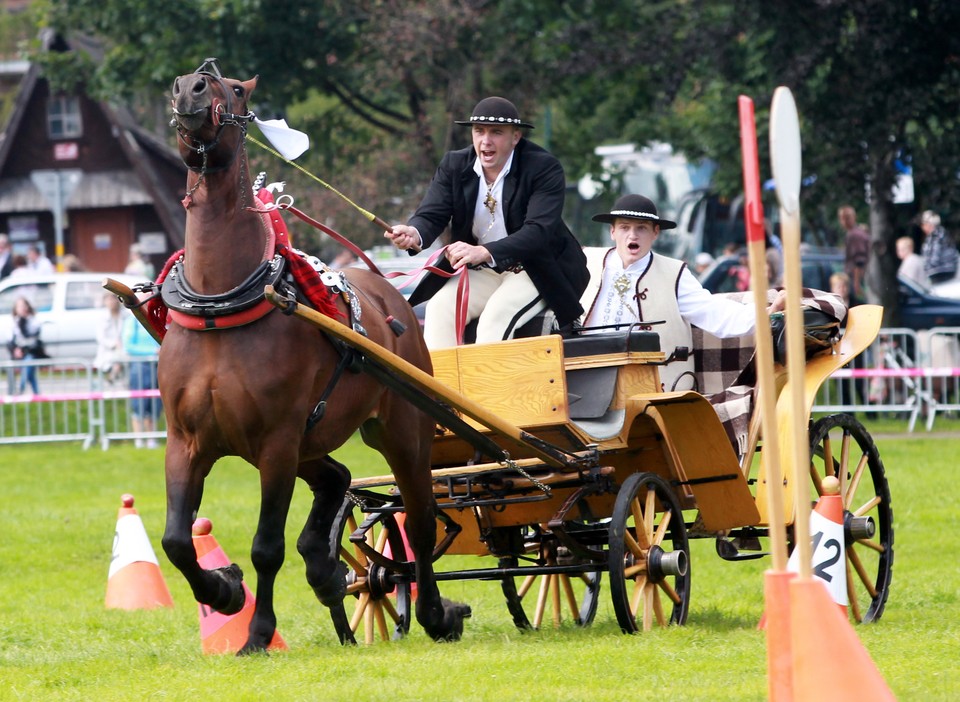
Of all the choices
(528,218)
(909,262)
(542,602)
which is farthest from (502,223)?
(909,262)

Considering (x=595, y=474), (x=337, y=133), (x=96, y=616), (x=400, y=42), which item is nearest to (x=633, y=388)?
(x=595, y=474)

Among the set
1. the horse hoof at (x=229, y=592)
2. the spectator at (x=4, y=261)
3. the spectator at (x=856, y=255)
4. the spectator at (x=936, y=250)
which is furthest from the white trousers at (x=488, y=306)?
the spectator at (x=4, y=261)

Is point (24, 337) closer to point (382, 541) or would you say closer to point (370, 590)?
point (382, 541)

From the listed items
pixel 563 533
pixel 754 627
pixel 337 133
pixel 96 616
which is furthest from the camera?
pixel 337 133

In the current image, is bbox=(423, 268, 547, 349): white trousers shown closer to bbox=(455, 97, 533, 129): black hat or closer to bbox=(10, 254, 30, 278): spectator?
bbox=(455, 97, 533, 129): black hat

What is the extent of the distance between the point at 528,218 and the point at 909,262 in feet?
48.5

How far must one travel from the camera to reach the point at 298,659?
22.5ft

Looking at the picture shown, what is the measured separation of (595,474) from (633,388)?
0.50 metres

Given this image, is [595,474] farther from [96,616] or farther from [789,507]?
[96,616]

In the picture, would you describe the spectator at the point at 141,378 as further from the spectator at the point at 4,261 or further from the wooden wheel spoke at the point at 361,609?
the spectator at the point at 4,261

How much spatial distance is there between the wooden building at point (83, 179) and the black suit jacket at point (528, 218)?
31.9 m

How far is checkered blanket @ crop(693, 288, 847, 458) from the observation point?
8.61 m

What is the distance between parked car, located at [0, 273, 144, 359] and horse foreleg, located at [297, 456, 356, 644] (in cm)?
1820

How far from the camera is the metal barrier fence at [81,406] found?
1880cm
